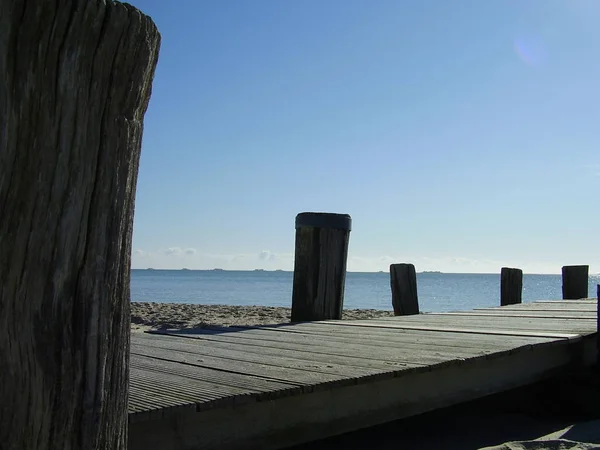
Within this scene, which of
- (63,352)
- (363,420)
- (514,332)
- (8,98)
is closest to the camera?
(8,98)

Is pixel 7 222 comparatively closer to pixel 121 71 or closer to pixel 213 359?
pixel 121 71

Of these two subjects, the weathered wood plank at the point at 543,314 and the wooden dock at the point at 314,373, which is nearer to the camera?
the wooden dock at the point at 314,373

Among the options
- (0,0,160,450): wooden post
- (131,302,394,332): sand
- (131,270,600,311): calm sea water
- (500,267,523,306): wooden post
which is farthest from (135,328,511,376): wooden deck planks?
(131,270,600,311): calm sea water

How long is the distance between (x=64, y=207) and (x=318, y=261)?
4.07m

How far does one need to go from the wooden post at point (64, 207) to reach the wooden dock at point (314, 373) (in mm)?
612

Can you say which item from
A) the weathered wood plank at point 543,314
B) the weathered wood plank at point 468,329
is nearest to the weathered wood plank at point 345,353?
the weathered wood plank at point 468,329

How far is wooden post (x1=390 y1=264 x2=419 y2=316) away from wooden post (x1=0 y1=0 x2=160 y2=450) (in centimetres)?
645

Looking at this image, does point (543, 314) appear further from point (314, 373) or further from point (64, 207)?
point (64, 207)

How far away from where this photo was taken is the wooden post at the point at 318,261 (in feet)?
17.5

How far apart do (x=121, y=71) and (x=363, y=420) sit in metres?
1.98

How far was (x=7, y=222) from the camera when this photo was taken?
1.28 meters

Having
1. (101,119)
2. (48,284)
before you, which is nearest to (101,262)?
(48,284)

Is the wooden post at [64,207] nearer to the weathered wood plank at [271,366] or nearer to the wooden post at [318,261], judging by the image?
the weathered wood plank at [271,366]

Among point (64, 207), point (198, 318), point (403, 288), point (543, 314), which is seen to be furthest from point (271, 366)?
point (198, 318)
